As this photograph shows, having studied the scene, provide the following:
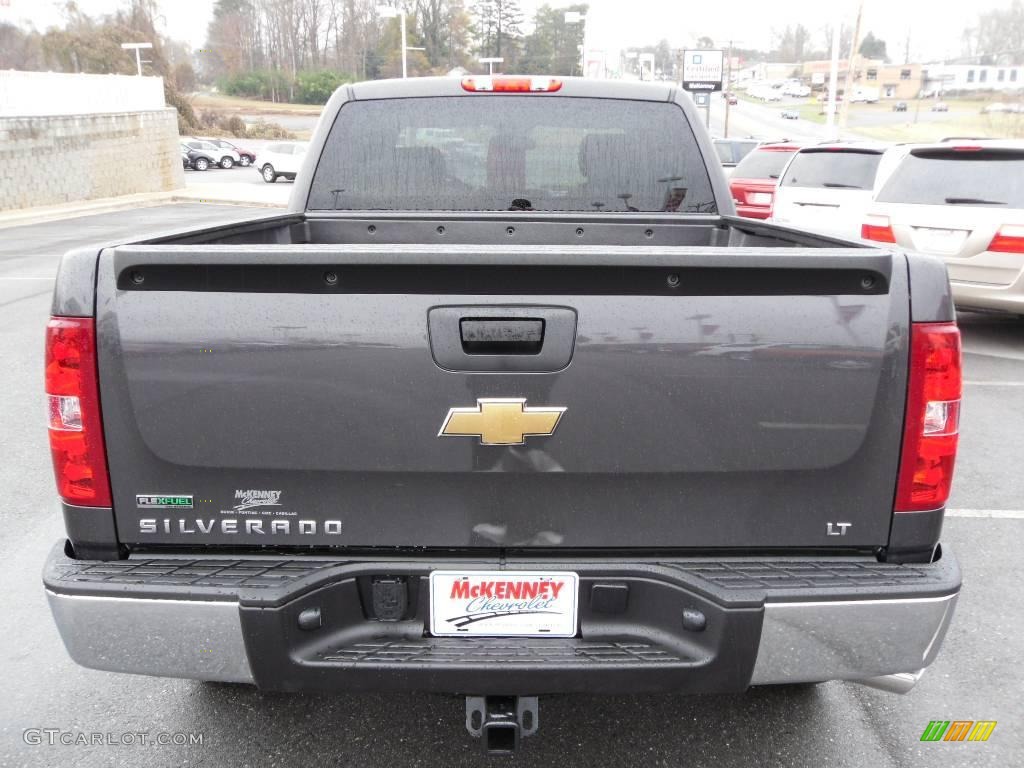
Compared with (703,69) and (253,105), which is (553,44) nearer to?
(253,105)

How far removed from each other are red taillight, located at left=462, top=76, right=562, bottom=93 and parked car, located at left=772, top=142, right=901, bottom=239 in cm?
747

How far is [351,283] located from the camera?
2.13 m

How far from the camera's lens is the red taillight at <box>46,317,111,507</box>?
85.1 inches

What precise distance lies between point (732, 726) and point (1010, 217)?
22.5 feet

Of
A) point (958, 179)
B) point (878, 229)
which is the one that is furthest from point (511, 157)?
point (958, 179)

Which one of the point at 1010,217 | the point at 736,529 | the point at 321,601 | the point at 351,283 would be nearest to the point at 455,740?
the point at 321,601

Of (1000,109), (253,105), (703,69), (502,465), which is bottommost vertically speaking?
(502,465)

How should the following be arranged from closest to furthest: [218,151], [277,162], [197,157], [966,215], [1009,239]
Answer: [1009,239], [966,215], [277,162], [197,157], [218,151]

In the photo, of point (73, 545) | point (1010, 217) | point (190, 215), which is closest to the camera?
point (73, 545)

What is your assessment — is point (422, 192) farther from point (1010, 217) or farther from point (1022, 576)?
point (1010, 217)

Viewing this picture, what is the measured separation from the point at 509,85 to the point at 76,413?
2.55m

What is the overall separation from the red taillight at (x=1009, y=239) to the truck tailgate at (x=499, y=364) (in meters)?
6.97

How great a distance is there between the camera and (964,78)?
99.3 meters

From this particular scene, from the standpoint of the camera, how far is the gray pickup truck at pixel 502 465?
6.98 ft
